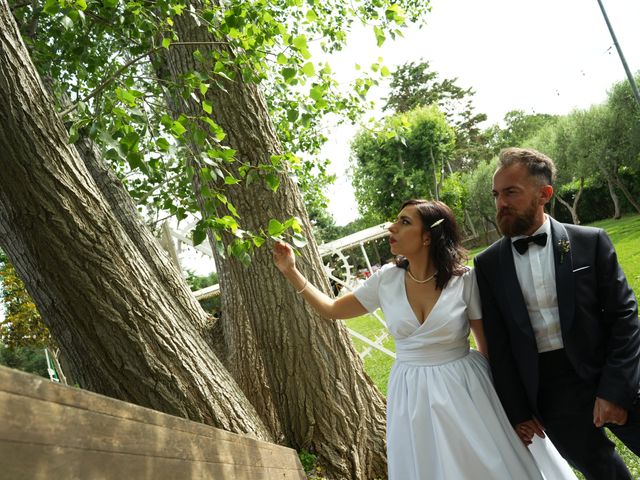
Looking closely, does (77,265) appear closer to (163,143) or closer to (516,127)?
(163,143)

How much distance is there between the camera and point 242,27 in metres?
3.39

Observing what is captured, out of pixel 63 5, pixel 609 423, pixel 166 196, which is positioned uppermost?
pixel 63 5

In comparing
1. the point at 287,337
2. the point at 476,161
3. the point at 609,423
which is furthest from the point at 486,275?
the point at 476,161

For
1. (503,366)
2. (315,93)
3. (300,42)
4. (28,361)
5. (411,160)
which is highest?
(411,160)

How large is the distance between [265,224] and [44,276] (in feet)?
5.31

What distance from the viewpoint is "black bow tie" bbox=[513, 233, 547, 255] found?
9.07 ft

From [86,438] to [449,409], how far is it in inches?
89.9

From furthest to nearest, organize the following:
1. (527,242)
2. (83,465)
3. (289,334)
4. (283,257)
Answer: (289,334), (283,257), (527,242), (83,465)

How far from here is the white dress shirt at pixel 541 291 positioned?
8.80 ft

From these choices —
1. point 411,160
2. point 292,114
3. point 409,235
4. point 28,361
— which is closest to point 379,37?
point 292,114

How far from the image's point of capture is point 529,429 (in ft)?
9.27

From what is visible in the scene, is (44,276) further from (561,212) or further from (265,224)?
(561,212)

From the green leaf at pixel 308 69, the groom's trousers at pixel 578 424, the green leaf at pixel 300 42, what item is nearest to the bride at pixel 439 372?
the groom's trousers at pixel 578 424

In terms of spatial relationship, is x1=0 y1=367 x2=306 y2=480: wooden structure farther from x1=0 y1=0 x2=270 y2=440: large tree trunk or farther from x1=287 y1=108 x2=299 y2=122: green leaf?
x1=287 y1=108 x2=299 y2=122: green leaf
